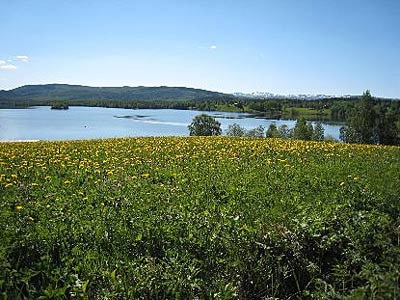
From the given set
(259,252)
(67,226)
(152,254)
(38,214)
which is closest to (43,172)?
(38,214)

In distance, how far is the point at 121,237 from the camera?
5090mm

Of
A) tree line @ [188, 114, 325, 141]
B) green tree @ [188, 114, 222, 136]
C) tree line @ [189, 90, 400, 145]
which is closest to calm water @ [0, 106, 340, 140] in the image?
green tree @ [188, 114, 222, 136]

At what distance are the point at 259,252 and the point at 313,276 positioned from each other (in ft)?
2.64

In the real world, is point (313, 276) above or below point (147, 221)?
below

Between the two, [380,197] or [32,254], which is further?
[380,197]

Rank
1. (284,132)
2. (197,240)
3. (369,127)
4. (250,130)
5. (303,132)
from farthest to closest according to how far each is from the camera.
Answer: (284,132) → (250,130) → (369,127) → (303,132) → (197,240)

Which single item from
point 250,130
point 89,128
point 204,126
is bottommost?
point 89,128

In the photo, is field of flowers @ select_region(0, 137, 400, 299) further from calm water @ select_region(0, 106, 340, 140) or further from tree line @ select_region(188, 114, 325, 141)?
tree line @ select_region(188, 114, 325, 141)

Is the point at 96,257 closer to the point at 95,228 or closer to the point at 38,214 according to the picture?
the point at 95,228

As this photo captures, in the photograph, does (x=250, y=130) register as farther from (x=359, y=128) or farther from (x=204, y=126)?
(x=359, y=128)

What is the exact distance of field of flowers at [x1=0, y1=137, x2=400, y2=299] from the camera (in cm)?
405

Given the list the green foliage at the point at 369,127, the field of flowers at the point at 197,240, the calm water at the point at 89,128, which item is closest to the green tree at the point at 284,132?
the green foliage at the point at 369,127

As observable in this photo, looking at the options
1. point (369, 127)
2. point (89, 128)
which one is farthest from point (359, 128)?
point (89, 128)

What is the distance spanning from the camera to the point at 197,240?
513 cm
